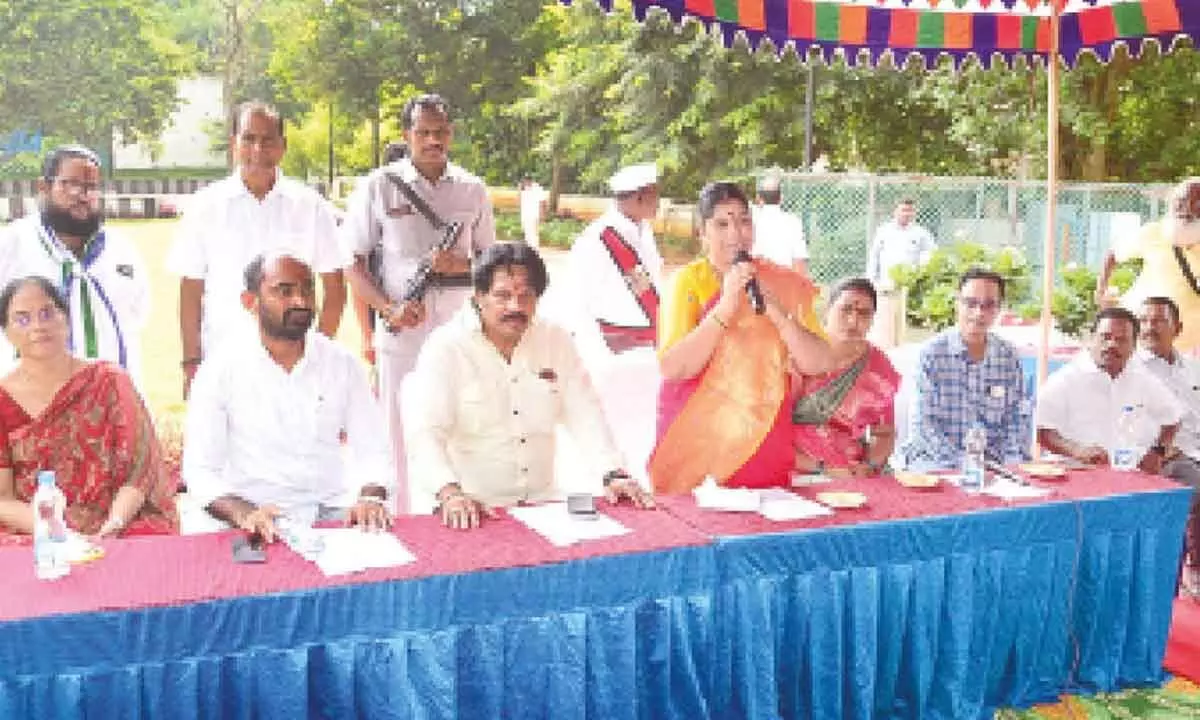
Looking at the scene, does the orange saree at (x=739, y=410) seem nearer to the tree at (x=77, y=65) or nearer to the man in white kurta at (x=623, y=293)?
the man in white kurta at (x=623, y=293)

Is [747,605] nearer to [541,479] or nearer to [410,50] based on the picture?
[541,479]

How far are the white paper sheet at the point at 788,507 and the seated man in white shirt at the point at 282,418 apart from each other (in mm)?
1045

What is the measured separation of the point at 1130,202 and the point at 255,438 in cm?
1007

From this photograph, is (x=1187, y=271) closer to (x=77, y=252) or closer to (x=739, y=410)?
(x=739, y=410)

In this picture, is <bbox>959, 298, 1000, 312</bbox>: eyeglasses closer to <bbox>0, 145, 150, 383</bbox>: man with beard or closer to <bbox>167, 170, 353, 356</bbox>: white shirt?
<bbox>167, 170, 353, 356</bbox>: white shirt

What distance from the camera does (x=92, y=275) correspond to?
13.8ft

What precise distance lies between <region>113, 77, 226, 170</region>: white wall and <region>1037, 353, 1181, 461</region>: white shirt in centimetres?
1803

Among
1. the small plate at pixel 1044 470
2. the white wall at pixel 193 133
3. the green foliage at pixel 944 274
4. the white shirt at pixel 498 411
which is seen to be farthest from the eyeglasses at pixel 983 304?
the white wall at pixel 193 133

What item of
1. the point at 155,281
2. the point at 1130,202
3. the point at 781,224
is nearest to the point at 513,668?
the point at 781,224

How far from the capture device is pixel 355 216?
4566 millimetres

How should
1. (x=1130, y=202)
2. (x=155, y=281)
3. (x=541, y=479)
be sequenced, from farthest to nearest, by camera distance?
(x=155, y=281), (x=1130, y=202), (x=541, y=479)

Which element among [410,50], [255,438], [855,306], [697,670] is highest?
[410,50]

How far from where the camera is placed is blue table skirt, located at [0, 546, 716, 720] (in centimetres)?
228

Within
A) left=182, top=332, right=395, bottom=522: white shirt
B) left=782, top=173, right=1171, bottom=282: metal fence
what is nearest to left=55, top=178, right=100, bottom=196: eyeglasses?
left=182, top=332, right=395, bottom=522: white shirt
